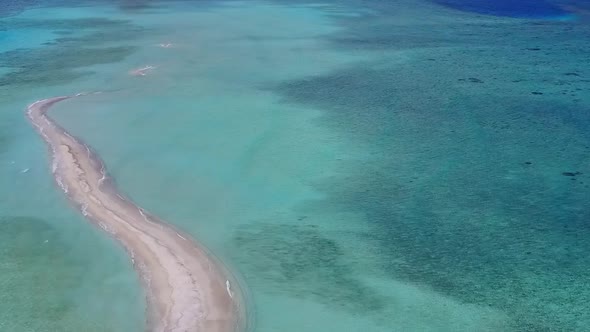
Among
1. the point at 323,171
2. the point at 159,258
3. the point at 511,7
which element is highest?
the point at 511,7

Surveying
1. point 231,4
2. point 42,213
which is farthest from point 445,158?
point 231,4

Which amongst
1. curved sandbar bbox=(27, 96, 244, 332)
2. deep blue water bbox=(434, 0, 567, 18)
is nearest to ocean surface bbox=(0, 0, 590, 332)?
curved sandbar bbox=(27, 96, 244, 332)

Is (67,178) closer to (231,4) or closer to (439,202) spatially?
(439,202)

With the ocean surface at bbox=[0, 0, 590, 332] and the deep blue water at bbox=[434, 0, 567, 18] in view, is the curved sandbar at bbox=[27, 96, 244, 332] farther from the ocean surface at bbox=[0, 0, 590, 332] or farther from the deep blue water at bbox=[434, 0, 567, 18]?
the deep blue water at bbox=[434, 0, 567, 18]

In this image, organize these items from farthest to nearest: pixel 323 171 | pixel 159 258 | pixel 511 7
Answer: pixel 511 7, pixel 323 171, pixel 159 258

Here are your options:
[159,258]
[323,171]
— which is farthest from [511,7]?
[159,258]

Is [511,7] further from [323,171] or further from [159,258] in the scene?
[159,258]

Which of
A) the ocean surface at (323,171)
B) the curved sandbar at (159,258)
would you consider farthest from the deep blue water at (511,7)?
the curved sandbar at (159,258)
